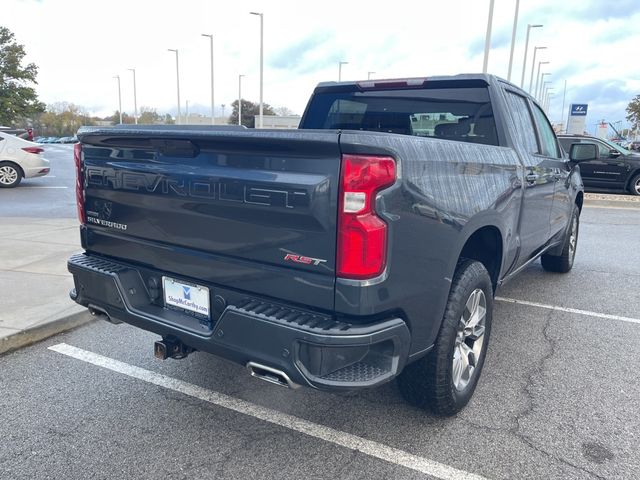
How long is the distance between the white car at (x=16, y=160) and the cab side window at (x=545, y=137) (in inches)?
521

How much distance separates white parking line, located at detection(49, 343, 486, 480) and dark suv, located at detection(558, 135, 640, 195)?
13.7 meters

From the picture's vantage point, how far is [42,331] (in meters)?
3.99

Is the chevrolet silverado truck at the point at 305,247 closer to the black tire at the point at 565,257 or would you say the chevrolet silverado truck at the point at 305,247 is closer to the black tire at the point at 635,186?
the black tire at the point at 565,257

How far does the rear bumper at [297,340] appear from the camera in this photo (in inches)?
83.0

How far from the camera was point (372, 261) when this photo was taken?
2100 mm

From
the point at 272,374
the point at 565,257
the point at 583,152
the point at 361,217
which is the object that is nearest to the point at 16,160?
the point at 565,257

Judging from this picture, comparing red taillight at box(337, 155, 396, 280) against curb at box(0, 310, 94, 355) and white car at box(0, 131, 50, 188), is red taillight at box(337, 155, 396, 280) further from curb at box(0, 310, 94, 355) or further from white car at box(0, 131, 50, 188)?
white car at box(0, 131, 50, 188)

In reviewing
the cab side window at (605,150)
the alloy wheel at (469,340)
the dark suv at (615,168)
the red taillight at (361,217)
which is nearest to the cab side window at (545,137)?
the alloy wheel at (469,340)

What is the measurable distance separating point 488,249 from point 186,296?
1.98m

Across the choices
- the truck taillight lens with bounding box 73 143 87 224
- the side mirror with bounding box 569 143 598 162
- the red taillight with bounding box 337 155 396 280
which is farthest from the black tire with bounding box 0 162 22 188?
the red taillight with bounding box 337 155 396 280

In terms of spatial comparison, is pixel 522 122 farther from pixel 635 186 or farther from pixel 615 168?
pixel 635 186

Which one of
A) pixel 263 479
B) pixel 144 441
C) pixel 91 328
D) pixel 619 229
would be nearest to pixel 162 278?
pixel 144 441

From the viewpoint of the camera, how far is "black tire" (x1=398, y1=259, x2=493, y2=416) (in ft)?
8.70

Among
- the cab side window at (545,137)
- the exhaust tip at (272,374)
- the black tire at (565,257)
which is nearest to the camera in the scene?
the exhaust tip at (272,374)
